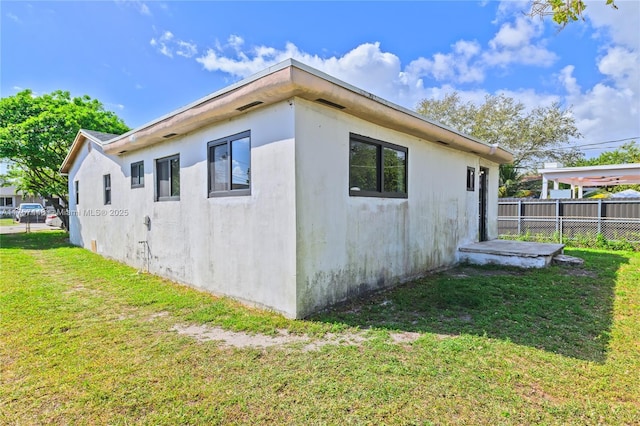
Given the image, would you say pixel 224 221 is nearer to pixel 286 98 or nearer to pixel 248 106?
pixel 248 106

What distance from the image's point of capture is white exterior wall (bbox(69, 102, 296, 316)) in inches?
157

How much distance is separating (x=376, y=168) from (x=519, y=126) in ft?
75.6

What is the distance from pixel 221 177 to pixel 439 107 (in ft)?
78.4

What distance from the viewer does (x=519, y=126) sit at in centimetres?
2302

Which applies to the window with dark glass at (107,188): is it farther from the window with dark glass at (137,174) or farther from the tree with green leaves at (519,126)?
the tree with green leaves at (519,126)

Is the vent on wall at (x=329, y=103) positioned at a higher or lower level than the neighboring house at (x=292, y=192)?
higher

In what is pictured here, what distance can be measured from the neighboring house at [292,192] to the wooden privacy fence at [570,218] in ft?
19.9

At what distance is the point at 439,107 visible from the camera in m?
24.8

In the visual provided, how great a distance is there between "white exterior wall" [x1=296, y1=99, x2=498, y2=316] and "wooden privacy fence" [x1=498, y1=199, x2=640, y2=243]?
21.4 feet

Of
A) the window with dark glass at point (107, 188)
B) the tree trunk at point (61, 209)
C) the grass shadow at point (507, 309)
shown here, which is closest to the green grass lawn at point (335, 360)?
the grass shadow at point (507, 309)

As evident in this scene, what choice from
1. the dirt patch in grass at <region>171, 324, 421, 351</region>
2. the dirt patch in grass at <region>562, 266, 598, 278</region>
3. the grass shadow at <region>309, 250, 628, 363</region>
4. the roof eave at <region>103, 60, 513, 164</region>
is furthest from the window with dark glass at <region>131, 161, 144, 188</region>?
the dirt patch in grass at <region>562, 266, 598, 278</region>

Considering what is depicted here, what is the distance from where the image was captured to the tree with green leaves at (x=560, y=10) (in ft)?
8.96

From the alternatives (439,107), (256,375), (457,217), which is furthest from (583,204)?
(439,107)

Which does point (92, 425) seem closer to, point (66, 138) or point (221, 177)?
point (221, 177)
